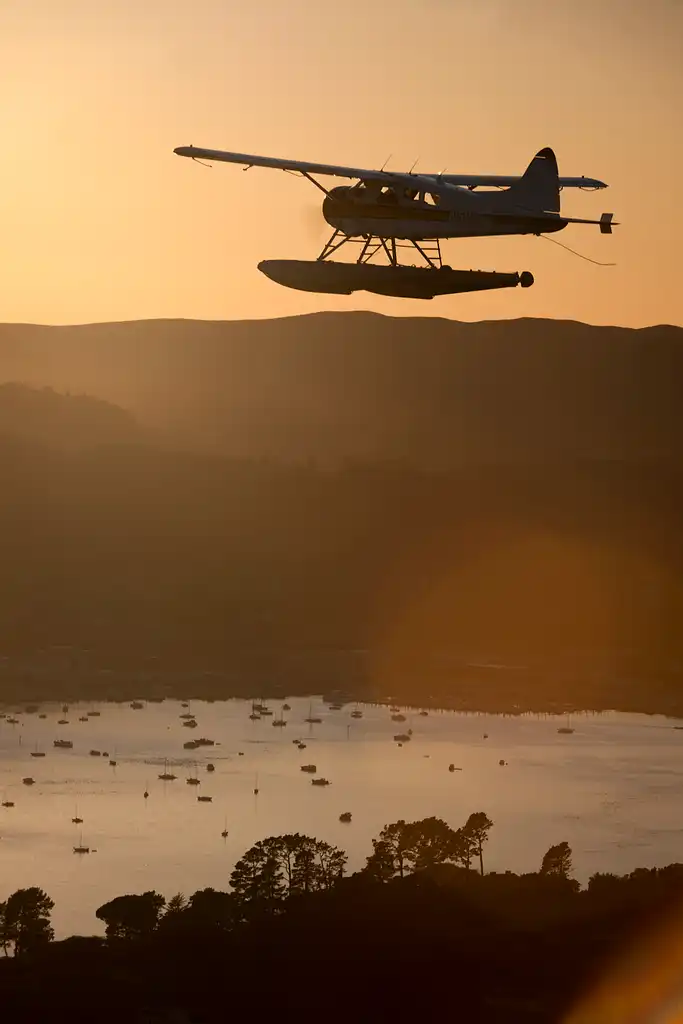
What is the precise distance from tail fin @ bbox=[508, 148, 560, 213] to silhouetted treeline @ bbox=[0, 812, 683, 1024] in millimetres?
43339

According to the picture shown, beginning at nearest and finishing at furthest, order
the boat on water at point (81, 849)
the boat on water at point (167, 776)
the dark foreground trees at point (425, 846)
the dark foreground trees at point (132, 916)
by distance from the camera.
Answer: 1. the dark foreground trees at point (132, 916)
2. the dark foreground trees at point (425, 846)
3. the boat on water at point (81, 849)
4. the boat on water at point (167, 776)

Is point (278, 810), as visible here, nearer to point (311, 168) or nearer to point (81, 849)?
point (81, 849)

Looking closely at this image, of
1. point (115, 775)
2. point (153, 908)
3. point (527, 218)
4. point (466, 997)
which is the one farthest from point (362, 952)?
point (115, 775)

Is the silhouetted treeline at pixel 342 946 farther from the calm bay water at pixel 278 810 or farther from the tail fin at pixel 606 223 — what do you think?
the tail fin at pixel 606 223

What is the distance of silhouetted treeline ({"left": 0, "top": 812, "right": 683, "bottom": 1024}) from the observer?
301 ft

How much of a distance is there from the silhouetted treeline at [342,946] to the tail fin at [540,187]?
43.3 metres

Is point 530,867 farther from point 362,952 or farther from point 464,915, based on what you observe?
point 362,952

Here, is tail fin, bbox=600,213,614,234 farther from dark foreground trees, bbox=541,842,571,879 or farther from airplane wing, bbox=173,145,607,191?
dark foreground trees, bbox=541,842,571,879


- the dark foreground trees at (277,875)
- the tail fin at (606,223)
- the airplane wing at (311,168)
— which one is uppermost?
the airplane wing at (311,168)

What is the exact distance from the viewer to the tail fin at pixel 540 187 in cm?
7156

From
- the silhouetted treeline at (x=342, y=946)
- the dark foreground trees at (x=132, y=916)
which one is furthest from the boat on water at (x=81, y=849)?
the dark foreground trees at (x=132, y=916)

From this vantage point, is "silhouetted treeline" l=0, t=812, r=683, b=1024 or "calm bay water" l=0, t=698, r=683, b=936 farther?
"calm bay water" l=0, t=698, r=683, b=936

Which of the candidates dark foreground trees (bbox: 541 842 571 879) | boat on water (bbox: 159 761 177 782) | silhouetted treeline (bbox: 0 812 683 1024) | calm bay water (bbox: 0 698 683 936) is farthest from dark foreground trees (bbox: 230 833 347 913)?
boat on water (bbox: 159 761 177 782)

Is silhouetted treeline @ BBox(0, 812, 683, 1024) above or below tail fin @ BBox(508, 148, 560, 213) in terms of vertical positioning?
below
